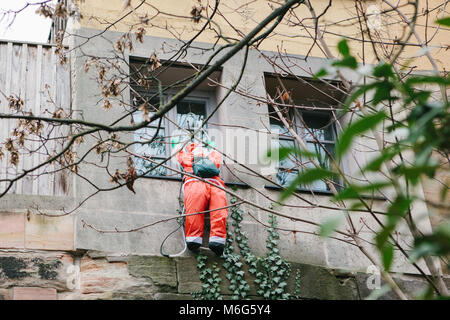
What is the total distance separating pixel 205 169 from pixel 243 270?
3.52 ft

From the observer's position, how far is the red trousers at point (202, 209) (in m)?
6.93

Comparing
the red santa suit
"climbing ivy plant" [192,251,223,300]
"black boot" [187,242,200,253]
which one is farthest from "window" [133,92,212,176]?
"climbing ivy plant" [192,251,223,300]

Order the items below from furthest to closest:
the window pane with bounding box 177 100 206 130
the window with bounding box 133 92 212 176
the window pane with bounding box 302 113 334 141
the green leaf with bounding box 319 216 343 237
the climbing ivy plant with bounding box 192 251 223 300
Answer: the window pane with bounding box 302 113 334 141, the window pane with bounding box 177 100 206 130, the window with bounding box 133 92 212 176, the climbing ivy plant with bounding box 192 251 223 300, the green leaf with bounding box 319 216 343 237

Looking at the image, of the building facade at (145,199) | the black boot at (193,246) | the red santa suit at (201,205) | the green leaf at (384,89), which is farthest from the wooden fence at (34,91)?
the green leaf at (384,89)

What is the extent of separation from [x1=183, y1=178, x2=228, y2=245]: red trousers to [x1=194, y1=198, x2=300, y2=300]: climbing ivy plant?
22 centimetres

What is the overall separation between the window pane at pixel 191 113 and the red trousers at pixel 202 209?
136cm

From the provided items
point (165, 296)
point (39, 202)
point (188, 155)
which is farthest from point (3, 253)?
point (188, 155)

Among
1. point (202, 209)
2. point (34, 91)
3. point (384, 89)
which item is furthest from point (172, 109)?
point (384, 89)

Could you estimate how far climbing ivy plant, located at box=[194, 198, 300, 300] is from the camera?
6.80 metres

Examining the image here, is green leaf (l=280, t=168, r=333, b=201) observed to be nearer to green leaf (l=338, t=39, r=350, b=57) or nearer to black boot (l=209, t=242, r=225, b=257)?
green leaf (l=338, t=39, r=350, b=57)

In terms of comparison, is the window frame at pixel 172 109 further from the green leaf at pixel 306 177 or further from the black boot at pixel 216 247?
the green leaf at pixel 306 177

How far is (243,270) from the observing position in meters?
7.00

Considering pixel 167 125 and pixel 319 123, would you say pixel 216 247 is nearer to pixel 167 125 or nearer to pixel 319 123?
pixel 167 125
